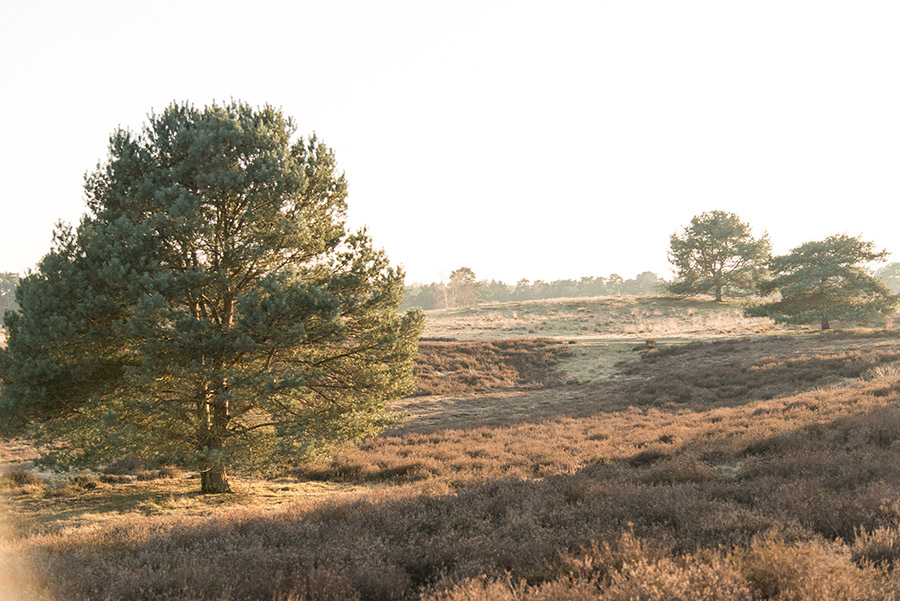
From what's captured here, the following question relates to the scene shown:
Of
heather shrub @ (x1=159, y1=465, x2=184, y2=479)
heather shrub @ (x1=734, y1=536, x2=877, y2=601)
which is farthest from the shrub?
heather shrub @ (x1=734, y1=536, x2=877, y2=601)

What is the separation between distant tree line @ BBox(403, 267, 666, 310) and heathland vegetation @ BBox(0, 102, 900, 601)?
93170mm

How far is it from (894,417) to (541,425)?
1043 cm

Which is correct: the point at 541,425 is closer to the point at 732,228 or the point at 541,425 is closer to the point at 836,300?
the point at 836,300

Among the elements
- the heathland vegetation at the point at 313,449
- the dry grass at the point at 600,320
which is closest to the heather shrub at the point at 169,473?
the heathland vegetation at the point at 313,449

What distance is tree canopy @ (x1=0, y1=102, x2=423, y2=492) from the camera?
9586 millimetres

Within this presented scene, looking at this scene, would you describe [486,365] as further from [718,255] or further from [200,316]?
[718,255]

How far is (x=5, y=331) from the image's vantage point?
1056cm

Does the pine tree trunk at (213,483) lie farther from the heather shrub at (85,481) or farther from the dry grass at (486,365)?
the dry grass at (486,365)

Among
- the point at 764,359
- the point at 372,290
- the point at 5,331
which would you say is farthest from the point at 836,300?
the point at 5,331

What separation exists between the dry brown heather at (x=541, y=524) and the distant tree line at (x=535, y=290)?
3720 inches

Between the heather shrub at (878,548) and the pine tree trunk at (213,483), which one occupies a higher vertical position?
the heather shrub at (878,548)

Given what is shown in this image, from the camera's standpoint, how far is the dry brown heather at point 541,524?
160 inches

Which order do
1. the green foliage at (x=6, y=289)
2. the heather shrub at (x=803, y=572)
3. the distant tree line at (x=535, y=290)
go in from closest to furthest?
the heather shrub at (x=803, y=572) < the green foliage at (x=6, y=289) < the distant tree line at (x=535, y=290)

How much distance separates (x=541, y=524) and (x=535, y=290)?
402 feet
